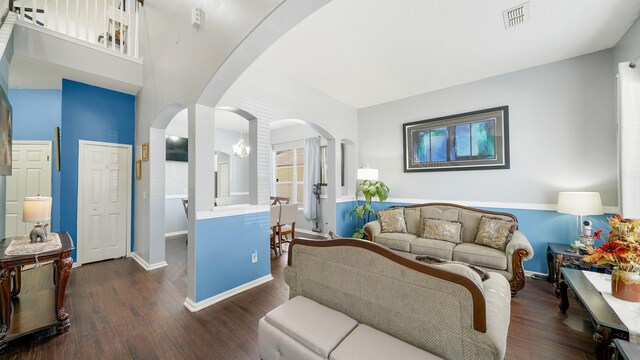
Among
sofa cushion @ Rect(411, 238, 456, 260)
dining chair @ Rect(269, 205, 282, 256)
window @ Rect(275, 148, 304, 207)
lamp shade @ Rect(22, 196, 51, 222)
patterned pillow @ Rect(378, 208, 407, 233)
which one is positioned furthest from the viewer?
window @ Rect(275, 148, 304, 207)

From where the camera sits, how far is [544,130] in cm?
331

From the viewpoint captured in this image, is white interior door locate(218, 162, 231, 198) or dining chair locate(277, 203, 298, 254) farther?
white interior door locate(218, 162, 231, 198)

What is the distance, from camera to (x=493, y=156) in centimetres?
364

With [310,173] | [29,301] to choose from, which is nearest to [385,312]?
[29,301]

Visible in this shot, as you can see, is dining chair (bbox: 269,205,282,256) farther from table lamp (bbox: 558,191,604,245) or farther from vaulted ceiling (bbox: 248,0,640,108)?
table lamp (bbox: 558,191,604,245)

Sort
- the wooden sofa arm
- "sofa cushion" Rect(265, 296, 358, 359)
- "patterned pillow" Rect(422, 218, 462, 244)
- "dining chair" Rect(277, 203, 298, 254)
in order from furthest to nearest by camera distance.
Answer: "dining chair" Rect(277, 203, 298, 254) < "patterned pillow" Rect(422, 218, 462, 244) < the wooden sofa arm < "sofa cushion" Rect(265, 296, 358, 359)

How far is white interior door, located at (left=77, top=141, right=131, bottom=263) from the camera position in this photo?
3.72m

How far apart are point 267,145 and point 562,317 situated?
3.74 meters

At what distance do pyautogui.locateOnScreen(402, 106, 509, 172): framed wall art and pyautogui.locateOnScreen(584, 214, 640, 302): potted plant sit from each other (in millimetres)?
1985

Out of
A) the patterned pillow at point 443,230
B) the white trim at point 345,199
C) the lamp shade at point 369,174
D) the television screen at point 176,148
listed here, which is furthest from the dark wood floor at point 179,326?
the television screen at point 176,148

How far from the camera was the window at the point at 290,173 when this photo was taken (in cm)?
657

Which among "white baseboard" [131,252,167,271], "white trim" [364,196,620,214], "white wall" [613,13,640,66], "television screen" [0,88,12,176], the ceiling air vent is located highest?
the ceiling air vent

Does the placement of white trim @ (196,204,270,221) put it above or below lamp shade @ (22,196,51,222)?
below

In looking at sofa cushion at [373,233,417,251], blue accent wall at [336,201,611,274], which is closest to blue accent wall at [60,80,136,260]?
sofa cushion at [373,233,417,251]
